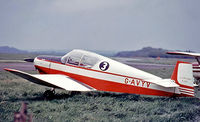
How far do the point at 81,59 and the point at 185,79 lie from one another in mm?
3545

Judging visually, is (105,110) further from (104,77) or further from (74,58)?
(74,58)

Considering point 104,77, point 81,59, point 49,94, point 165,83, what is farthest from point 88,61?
point 165,83

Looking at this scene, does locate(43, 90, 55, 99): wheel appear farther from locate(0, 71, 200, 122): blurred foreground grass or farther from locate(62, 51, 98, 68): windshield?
locate(62, 51, 98, 68): windshield

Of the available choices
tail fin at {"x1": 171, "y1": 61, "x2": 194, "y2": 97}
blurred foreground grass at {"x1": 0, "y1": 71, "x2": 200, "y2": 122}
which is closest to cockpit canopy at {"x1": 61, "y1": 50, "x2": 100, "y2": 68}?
blurred foreground grass at {"x1": 0, "y1": 71, "x2": 200, "y2": 122}

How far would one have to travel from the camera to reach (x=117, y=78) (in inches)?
280

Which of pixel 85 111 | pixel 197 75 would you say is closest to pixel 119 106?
pixel 85 111

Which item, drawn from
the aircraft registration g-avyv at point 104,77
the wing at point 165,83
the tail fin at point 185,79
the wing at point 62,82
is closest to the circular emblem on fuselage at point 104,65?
the aircraft registration g-avyv at point 104,77

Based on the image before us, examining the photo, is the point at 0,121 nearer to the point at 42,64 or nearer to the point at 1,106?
the point at 1,106

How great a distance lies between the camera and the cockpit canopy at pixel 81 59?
7.61 meters

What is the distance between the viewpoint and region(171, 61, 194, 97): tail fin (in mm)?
6429

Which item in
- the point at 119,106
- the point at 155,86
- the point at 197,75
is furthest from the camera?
the point at 197,75

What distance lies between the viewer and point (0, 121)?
455cm

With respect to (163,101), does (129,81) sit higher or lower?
higher

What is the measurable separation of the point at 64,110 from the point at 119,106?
62.2 inches
